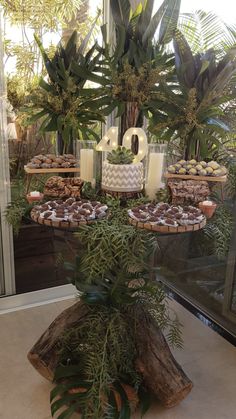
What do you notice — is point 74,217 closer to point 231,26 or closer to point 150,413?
point 150,413

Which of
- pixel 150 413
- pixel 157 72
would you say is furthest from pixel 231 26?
pixel 150 413

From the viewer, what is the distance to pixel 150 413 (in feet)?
5.08

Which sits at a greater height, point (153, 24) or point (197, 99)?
point (153, 24)

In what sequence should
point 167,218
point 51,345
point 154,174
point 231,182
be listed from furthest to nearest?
point 231,182 → point 154,174 → point 51,345 → point 167,218

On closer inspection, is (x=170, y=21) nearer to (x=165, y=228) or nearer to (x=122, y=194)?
(x=122, y=194)

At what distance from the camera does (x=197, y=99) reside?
1.88 metres

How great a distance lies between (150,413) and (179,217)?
855mm

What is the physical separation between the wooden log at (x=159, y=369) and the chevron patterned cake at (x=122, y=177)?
611 millimetres

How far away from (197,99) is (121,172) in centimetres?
59

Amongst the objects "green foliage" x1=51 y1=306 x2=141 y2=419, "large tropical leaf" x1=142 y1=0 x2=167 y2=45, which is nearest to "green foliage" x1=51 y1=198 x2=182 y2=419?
"green foliage" x1=51 y1=306 x2=141 y2=419

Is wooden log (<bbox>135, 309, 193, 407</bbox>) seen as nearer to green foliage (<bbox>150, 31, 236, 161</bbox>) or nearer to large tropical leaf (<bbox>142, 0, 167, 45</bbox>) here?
green foliage (<bbox>150, 31, 236, 161</bbox>)

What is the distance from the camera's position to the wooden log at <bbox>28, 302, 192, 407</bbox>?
1.50 m

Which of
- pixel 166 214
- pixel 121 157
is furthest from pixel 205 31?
pixel 166 214

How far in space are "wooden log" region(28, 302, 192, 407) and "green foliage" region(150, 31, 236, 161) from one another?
0.96 m
